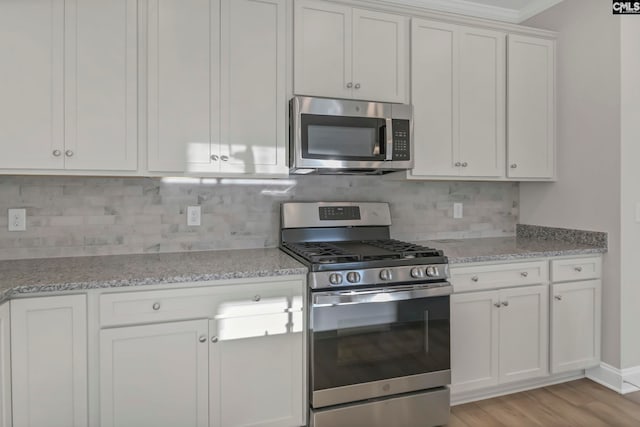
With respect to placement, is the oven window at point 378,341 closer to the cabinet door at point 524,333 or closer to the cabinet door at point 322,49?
the cabinet door at point 524,333

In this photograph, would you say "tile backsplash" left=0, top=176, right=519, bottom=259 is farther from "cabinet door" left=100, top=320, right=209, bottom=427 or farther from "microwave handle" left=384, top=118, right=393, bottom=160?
"cabinet door" left=100, top=320, right=209, bottom=427

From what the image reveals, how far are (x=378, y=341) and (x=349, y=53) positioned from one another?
1663 mm

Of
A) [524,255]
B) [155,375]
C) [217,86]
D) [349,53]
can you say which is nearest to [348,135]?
[349,53]

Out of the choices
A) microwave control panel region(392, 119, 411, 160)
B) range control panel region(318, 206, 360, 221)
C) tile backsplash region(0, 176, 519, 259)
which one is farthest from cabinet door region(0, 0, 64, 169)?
microwave control panel region(392, 119, 411, 160)

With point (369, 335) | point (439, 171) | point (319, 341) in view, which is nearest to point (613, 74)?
point (439, 171)

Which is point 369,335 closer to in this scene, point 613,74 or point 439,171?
point 439,171

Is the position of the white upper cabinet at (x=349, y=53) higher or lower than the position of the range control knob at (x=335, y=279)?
higher

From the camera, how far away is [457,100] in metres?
2.73

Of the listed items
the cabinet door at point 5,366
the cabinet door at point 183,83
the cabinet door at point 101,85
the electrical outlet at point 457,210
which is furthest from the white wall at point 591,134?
the cabinet door at point 5,366

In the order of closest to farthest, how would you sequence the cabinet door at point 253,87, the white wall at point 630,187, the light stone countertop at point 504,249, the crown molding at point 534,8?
1. the cabinet door at point 253,87
2. the light stone countertop at point 504,249
3. the white wall at point 630,187
4. the crown molding at point 534,8

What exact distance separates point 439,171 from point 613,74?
1261 mm

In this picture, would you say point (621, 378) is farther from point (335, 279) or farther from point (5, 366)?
point (5, 366)

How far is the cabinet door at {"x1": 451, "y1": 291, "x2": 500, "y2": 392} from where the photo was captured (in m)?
2.41

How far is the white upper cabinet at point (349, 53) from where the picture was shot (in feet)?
7.80
